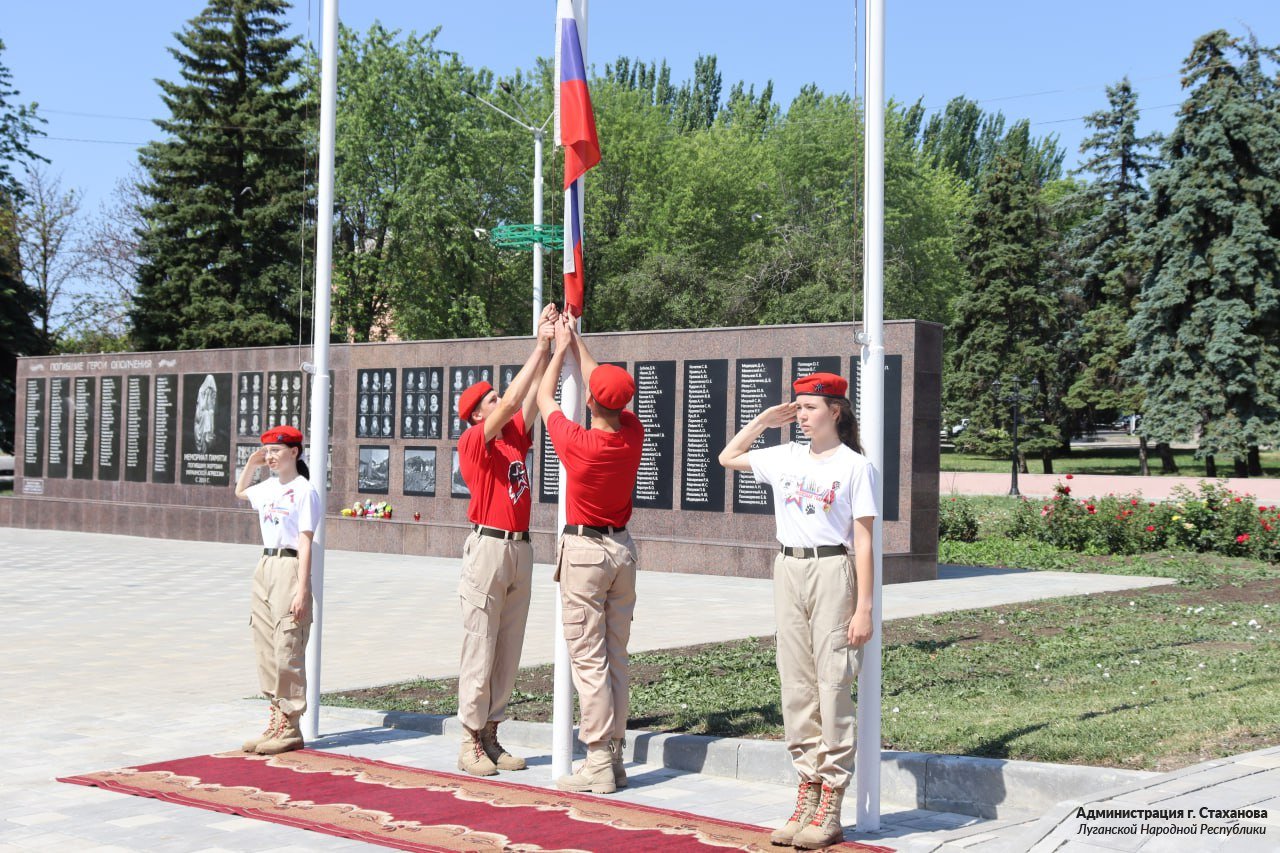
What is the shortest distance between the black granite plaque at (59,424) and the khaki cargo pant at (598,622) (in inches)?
990

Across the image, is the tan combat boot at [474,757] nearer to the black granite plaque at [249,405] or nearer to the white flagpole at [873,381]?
the white flagpole at [873,381]

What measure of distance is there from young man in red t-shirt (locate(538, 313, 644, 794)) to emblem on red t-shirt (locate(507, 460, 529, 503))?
→ 1.21ft

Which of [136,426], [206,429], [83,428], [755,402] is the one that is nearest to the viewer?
[755,402]

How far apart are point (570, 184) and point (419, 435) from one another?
1646 centimetres

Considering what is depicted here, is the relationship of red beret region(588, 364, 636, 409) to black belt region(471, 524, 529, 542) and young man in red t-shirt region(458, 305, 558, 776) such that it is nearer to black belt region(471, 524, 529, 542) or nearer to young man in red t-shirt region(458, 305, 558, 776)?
young man in red t-shirt region(458, 305, 558, 776)

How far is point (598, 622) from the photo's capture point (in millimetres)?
6766

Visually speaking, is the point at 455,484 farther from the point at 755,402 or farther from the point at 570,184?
the point at 570,184

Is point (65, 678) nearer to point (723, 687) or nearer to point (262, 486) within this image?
point (262, 486)

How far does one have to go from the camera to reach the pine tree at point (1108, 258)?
5319cm

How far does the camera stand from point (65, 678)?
10.3 meters

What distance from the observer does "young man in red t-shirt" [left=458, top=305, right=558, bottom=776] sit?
7059mm

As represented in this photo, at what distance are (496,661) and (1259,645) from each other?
20.7 ft

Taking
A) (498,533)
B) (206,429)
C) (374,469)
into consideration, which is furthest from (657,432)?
(498,533)

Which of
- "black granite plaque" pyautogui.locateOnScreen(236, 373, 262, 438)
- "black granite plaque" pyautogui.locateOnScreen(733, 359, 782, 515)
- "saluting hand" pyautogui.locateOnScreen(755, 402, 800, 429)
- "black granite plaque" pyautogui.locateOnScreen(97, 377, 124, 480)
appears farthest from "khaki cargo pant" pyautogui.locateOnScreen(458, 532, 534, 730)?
"black granite plaque" pyautogui.locateOnScreen(97, 377, 124, 480)
